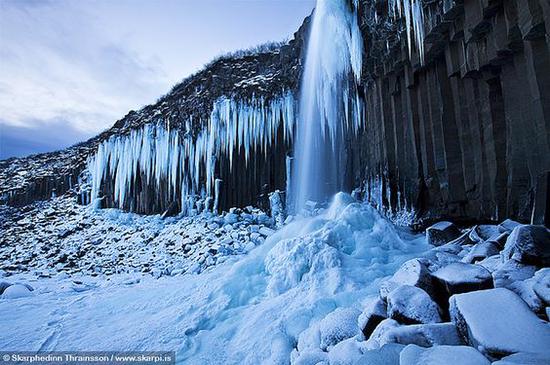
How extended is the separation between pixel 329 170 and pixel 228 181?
6.25 metres

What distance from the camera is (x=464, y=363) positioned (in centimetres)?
194

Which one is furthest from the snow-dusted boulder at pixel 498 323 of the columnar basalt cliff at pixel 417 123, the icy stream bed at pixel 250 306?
the columnar basalt cliff at pixel 417 123

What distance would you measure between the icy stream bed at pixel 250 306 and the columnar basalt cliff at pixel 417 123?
6.32 ft

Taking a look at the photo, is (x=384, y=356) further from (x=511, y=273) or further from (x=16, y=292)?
(x=16, y=292)

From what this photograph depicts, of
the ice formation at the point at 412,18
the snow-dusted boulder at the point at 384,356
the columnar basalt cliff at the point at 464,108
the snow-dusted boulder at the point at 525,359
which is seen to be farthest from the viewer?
the ice formation at the point at 412,18

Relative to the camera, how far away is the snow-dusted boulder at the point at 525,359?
70.1 inches

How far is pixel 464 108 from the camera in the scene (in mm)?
7023

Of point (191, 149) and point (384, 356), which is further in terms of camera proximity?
point (191, 149)

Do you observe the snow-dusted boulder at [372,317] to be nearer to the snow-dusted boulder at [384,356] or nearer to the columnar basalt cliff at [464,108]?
the snow-dusted boulder at [384,356]

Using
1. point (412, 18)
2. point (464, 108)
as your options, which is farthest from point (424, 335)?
point (412, 18)

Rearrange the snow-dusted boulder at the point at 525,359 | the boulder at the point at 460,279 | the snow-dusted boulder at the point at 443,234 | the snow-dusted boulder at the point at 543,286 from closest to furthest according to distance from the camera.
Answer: the snow-dusted boulder at the point at 525,359 → the snow-dusted boulder at the point at 543,286 → the boulder at the point at 460,279 → the snow-dusted boulder at the point at 443,234

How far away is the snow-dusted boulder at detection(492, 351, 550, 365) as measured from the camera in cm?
178

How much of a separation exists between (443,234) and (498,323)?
14.3ft

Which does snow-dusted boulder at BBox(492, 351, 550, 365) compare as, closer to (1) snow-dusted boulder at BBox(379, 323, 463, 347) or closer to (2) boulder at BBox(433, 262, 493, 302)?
(1) snow-dusted boulder at BBox(379, 323, 463, 347)
